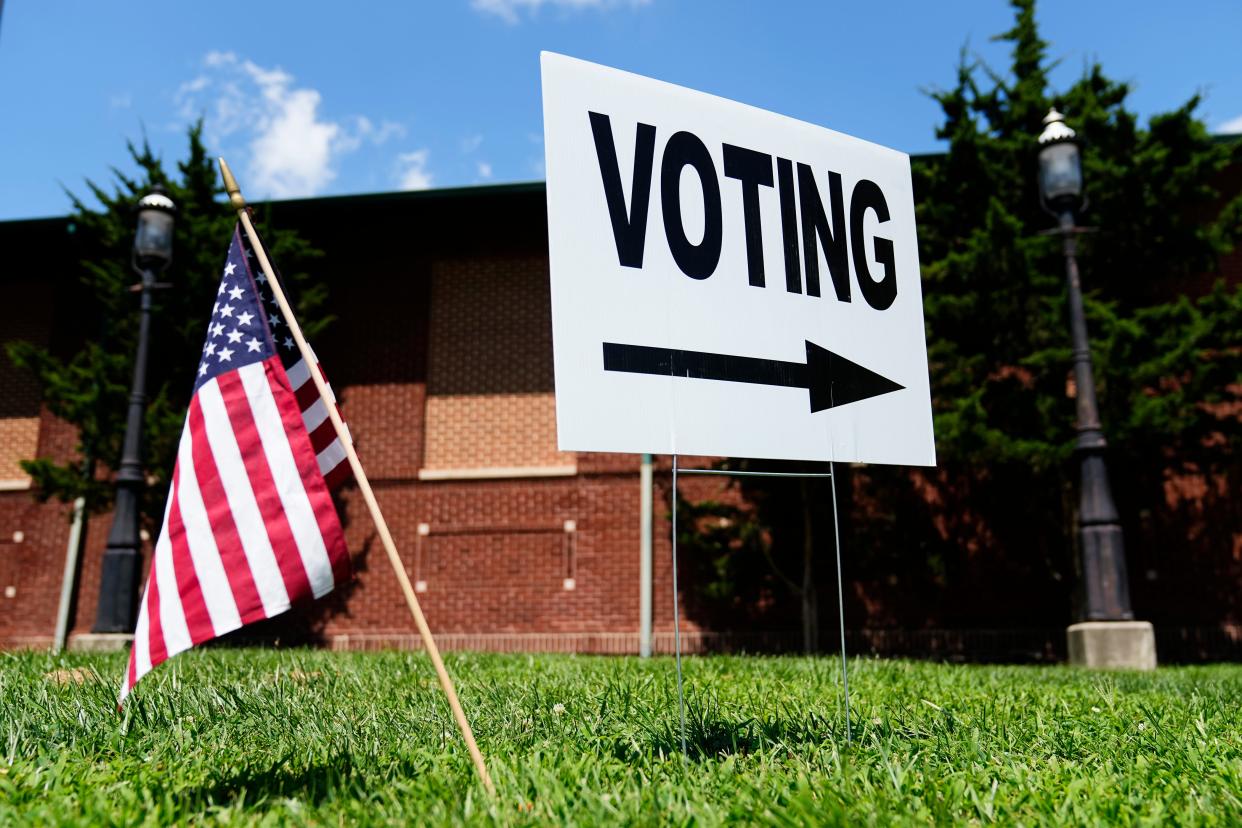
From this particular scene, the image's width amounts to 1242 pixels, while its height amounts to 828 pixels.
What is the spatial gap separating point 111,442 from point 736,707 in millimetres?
12400

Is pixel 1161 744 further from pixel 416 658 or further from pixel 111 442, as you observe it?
pixel 111 442

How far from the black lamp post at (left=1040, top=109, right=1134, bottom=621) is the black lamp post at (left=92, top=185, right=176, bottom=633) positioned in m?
11.1

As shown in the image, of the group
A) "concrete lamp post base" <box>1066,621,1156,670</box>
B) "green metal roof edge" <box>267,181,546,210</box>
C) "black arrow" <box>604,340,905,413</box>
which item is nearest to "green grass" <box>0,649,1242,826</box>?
"black arrow" <box>604,340,905,413</box>

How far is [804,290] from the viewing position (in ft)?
12.9

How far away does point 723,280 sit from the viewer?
12.2ft

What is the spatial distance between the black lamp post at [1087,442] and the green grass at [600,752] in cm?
430

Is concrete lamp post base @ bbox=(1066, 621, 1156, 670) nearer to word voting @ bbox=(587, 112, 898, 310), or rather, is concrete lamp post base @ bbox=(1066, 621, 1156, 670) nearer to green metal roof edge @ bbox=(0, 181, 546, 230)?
word voting @ bbox=(587, 112, 898, 310)

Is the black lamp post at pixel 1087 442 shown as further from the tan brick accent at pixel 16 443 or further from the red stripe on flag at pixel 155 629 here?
the tan brick accent at pixel 16 443

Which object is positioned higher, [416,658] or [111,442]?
[111,442]

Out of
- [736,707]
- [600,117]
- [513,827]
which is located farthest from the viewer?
[736,707]

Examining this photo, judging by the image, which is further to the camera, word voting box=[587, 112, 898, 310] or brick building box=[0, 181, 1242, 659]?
brick building box=[0, 181, 1242, 659]

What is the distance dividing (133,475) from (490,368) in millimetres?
6526

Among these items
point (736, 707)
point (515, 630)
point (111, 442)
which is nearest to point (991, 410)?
point (515, 630)

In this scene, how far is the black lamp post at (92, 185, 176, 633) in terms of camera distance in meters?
11.1
